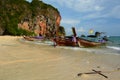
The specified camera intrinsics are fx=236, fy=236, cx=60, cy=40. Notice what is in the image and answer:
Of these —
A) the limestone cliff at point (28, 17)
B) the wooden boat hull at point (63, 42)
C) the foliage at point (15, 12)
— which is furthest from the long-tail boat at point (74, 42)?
the foliage at point (15, 12)

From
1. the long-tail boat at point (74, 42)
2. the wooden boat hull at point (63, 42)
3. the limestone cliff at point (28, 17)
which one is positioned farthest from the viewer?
the limestone cliff at point (28, 17)

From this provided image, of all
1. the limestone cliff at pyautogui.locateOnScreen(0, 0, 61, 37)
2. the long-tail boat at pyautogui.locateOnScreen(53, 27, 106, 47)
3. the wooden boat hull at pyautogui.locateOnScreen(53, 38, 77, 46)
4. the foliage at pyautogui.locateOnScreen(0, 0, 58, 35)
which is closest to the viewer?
the long-tail boat at pyautogui.locateOnScreen(53, 27, 106, 47)

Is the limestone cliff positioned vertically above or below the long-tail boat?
above

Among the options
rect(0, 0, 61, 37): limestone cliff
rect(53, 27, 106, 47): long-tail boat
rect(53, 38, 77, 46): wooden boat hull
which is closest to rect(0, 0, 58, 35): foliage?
rect(0, 0, 61, 37): limestone cliff

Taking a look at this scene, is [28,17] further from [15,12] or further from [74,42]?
[74,42]

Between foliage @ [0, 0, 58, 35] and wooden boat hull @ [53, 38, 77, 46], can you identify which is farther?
foliage @ [0, 0, 58, 35]

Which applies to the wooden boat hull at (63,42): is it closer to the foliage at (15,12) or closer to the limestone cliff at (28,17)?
the limestone cliff at (28,17)

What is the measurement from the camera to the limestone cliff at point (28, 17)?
284ft

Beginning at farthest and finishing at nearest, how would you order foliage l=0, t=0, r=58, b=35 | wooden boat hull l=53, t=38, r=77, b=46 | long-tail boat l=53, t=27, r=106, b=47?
foliage l=0, t=0, r=58, b=35 < wooden boat hull l=53, t=38, r=77, b=46 < long-tail boat l=53, t=27, r=106, b=47

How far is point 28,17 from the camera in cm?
9469

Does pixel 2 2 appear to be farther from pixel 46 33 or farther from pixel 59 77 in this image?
pixel 59 77

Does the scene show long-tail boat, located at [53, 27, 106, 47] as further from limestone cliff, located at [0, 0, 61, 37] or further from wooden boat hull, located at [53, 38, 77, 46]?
limestone cliff, located at [0, 0, 61, 37]

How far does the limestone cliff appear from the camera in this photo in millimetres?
86438

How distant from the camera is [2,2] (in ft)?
292
